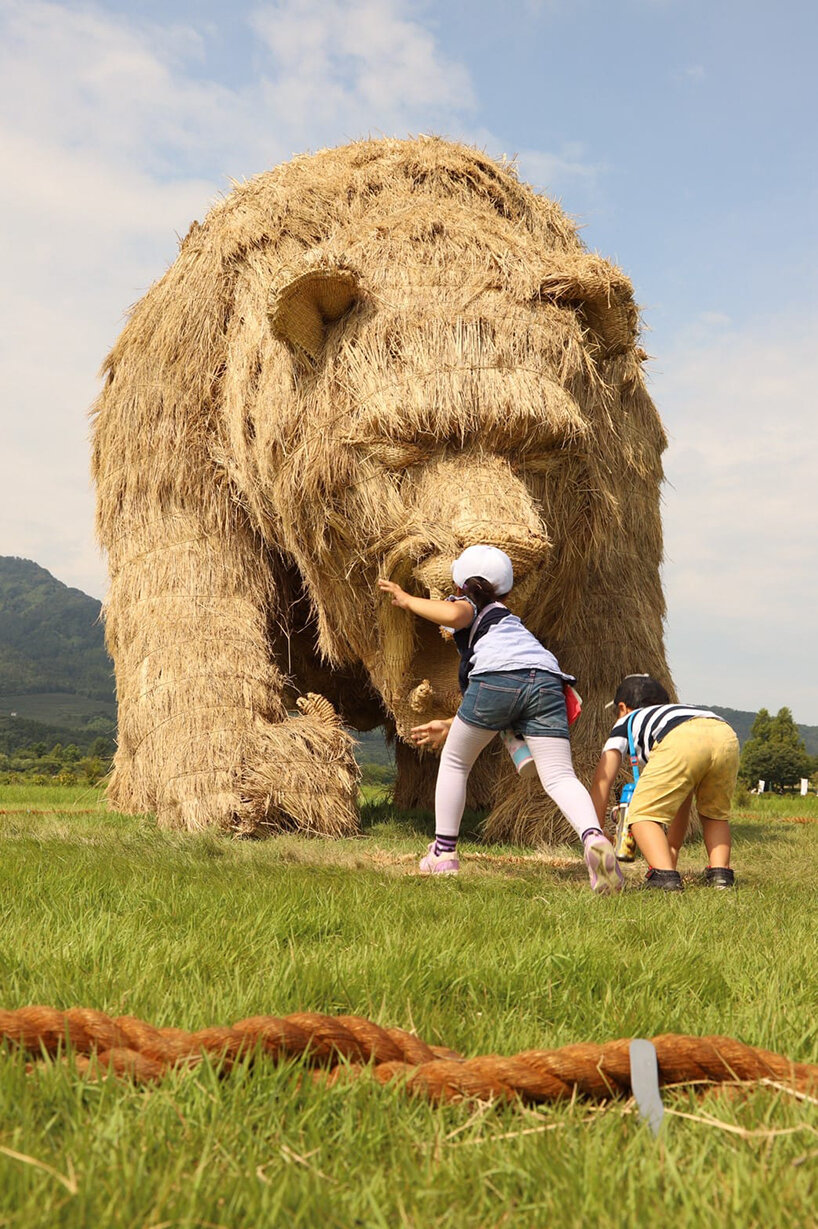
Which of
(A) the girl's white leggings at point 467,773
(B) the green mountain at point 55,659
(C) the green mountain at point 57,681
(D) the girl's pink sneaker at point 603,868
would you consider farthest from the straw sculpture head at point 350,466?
(B) the green mountain at point 55,659

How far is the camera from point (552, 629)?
5914 millimetres

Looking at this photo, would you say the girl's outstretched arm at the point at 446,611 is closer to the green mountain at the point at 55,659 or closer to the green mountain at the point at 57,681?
the green mountain at the point at 57,681

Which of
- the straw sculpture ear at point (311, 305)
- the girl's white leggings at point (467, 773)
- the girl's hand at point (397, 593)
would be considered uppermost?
the straw sculpture ear at point (311, 305)

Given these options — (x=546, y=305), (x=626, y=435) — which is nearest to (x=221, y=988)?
(x=546, y=305)

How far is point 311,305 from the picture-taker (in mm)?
5133

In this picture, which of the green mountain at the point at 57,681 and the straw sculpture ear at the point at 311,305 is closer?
the straw sculpture ear at the point at 311,305

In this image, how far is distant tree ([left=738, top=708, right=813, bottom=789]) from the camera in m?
31.7

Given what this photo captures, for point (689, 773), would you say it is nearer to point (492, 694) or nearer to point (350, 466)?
point (492, 694)

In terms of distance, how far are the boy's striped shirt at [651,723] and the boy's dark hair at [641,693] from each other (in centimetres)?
24

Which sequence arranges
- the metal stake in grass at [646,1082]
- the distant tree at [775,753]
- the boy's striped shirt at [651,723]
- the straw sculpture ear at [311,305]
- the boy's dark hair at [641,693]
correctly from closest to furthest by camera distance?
the metal stake in grass at [646,1082]
the boy's striped shirt at [651,723]
the boy's dark hair at [641,693]
the straw sculpture ear at [311,305]
the distant tree at [775,753]

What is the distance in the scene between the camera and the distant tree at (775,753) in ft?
104

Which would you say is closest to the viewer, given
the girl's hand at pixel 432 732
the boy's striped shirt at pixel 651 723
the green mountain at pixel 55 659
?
the boy's striped shirt at pixel 651 723

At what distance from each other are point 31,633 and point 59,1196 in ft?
653

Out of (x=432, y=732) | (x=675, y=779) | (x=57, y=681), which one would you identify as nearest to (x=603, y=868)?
(x=675, y=779)
